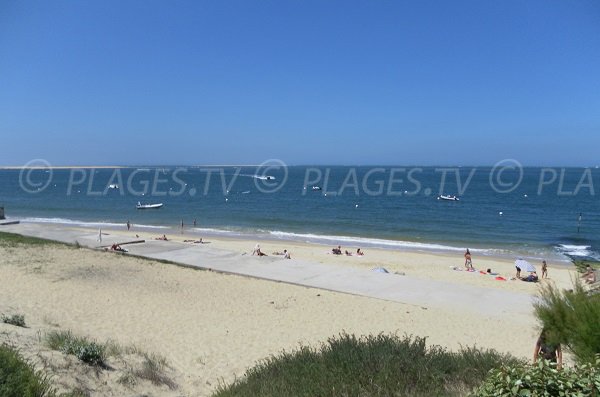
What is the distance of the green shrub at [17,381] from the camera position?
3750 millimetres

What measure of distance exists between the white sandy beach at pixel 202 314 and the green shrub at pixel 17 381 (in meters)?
1.58

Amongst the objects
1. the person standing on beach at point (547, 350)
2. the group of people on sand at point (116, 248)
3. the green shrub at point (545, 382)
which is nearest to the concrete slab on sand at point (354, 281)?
the group of people on sand at point (116, 248)

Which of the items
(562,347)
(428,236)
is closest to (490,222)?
(428,236)

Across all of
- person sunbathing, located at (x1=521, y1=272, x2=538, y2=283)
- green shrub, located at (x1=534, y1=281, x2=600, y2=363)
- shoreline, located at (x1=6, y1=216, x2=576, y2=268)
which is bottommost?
shoreline, located at (x1=6, y1=216, x2=576, y2=268)

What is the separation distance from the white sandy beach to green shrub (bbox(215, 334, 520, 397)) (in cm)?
198

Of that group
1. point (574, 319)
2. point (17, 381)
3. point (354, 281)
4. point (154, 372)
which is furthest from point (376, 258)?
point (17, 381)

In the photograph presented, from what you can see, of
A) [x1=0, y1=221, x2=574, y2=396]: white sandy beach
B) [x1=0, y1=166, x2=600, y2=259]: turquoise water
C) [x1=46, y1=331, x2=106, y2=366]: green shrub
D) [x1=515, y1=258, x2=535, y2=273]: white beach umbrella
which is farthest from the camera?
[x1=0, y1=166, x2=600, y2=259]: turquoise water

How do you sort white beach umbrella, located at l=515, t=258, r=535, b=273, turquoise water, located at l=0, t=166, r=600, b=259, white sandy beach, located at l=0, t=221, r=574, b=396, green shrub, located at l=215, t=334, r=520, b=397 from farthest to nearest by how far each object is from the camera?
turquoise water, located at l=0, t=166, r=600, b=259 < white beach umbrella, located at l=515, t=258, r=535, b=273 < white sandy beach, located at l=0, t=221, r=574, b=396 < green shrub, located at l=215, t=334, r=520, b=397

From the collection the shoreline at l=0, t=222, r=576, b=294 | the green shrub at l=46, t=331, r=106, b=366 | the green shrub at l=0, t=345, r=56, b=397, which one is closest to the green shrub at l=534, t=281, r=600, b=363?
the green shrub at l=0, t=345, r=56, b=397

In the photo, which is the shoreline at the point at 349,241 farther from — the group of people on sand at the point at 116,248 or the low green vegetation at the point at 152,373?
the low green vegetation at the point at 152,373

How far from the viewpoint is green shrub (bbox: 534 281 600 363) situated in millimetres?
4109

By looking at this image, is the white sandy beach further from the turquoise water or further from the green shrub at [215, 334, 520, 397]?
the turquoise water

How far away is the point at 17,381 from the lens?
385 centimetres

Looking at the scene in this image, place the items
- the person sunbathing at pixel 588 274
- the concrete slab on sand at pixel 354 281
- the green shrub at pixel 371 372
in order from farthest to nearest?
1. the concrete slab on sand at pixel 354 281
2. the person sunbathing at pixel 588 274
3. the green shrub at pixel 371 372
